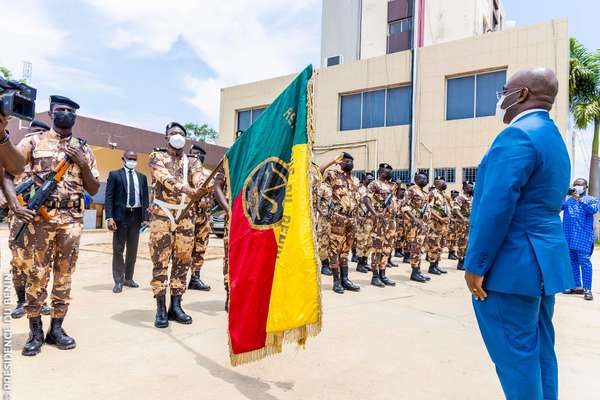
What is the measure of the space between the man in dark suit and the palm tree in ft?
71.7

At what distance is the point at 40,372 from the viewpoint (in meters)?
2.97

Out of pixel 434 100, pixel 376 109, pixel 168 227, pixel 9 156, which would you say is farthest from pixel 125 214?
pixel 376 109

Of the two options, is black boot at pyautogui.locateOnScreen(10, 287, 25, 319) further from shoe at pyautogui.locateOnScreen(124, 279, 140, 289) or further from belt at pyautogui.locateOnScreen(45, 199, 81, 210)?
shoe at pyautogui.locateOnScreen(124, 279, 140, 289)

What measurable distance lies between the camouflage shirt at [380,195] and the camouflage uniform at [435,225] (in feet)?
5.33

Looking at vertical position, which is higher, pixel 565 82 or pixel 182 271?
pixel 565 82

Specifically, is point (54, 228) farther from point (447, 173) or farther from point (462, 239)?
point (447, 173)

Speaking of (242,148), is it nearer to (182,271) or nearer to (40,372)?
(182,271)

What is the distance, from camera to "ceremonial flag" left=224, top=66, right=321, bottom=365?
266 centimetres

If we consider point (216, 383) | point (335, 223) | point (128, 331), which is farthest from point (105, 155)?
point (216, 383)

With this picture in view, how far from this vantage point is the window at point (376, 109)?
1798 centimetres

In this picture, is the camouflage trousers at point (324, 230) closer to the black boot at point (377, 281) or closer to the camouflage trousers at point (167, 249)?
the black boot at point (377, 281)

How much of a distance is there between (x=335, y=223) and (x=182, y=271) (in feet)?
9.57

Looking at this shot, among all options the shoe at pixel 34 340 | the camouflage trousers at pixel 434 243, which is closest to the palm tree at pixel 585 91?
the camouflage trousers at pixel 434 243

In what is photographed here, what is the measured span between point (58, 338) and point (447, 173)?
1540 centimetres
